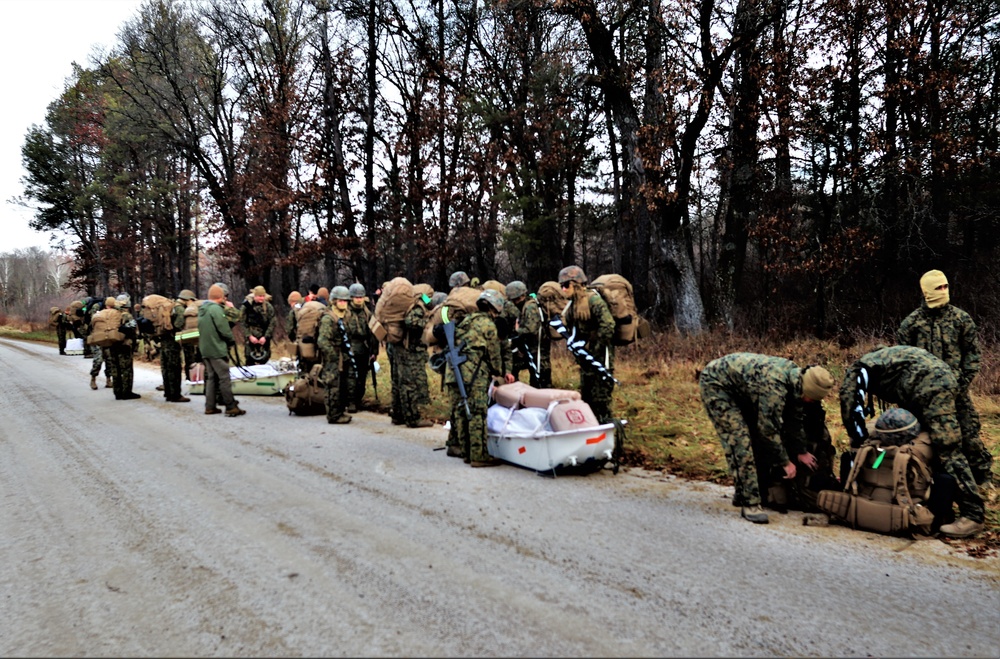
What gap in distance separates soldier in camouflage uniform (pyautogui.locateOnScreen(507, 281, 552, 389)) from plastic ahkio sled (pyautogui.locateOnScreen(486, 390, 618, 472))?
292 centimetres

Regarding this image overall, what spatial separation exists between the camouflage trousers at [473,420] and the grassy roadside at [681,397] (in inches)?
70.7

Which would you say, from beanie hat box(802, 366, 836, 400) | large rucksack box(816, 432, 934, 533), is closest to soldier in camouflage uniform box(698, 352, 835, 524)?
beanie hat box(802, 366, 836, 400)

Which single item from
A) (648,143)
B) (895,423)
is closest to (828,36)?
(648,143)

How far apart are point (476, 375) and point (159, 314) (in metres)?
8.98

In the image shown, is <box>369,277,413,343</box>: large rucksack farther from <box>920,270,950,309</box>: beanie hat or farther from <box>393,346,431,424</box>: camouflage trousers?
<box>920,270,950,309</box>: beanie hat

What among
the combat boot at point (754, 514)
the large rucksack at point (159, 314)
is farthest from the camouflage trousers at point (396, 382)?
the large rucksack at point (159, 314)

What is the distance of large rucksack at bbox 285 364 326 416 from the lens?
1066cm

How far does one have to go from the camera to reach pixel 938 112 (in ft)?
48.3

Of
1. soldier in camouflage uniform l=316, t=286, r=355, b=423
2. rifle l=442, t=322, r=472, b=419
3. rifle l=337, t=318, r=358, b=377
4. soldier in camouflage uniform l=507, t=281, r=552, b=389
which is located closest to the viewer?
rifle l=442, t=322, r=472, b=419

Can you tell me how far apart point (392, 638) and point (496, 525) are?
186cm

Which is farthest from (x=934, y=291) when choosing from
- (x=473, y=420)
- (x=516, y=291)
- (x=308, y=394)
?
(x=308, y=394)

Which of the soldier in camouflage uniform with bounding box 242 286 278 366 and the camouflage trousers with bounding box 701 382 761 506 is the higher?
the soldier in camouflage uniform with bounding box 242 286 278 366

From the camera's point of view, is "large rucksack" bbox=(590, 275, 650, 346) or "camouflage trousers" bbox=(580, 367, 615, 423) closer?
"camouflage trousers" bbox=(580, 367, 615, 423)

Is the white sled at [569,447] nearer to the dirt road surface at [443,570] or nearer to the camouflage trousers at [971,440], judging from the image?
the dirt road surface at [443,570]
